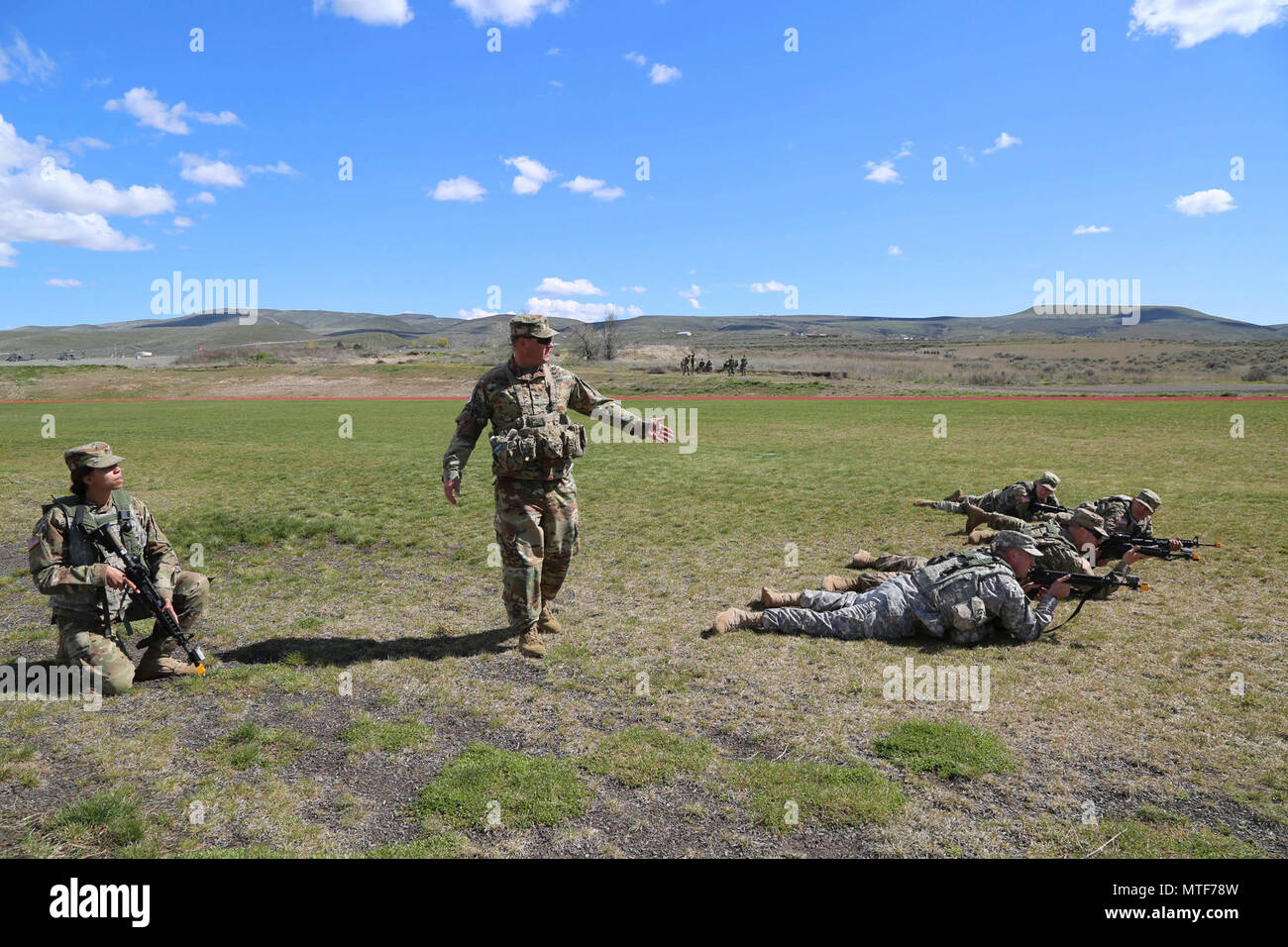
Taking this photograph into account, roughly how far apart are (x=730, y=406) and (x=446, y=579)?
3496 centimetres

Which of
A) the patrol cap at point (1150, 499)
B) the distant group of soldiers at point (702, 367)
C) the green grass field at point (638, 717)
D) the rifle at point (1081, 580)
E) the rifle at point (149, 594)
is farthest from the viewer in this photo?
the distant group of soldiers at point (702, 367)

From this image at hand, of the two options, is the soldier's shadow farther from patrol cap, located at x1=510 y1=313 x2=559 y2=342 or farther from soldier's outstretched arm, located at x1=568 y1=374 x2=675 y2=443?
patrol cap, located at x1=510 y1=313 x2=559 y2=342

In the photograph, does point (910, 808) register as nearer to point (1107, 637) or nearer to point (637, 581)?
point (1107, 637)

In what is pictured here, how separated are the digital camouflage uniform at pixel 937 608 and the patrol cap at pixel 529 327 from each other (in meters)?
3.68

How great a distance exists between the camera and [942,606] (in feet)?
23.7

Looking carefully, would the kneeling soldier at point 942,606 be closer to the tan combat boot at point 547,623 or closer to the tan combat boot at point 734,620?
the tan combat boot at point 734,620

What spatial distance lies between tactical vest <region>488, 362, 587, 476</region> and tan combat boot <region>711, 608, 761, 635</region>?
7.36 ft

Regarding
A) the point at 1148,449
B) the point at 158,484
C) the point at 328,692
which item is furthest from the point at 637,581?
the point at 1148,449

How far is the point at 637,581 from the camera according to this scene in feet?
32.2

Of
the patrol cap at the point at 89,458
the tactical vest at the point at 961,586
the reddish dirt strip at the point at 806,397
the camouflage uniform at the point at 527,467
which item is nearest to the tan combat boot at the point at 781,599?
the tactical vest at the point at 961,586

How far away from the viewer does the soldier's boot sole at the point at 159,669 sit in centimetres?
662

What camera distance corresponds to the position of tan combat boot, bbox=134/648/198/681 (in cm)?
662

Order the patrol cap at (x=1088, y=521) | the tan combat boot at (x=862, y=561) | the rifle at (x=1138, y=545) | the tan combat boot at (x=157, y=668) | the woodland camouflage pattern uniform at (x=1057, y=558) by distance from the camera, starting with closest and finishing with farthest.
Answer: the tan combat boot at (x=157, y=668) < the woodland camouflage pattern uniform at (x=1057, y=558) < the patrol cap at (x=1088, y=521) < the rifle at (x=1138, y=545) < the tan combat boot at (x=862, y=561)

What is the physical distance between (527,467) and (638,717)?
260 cm
